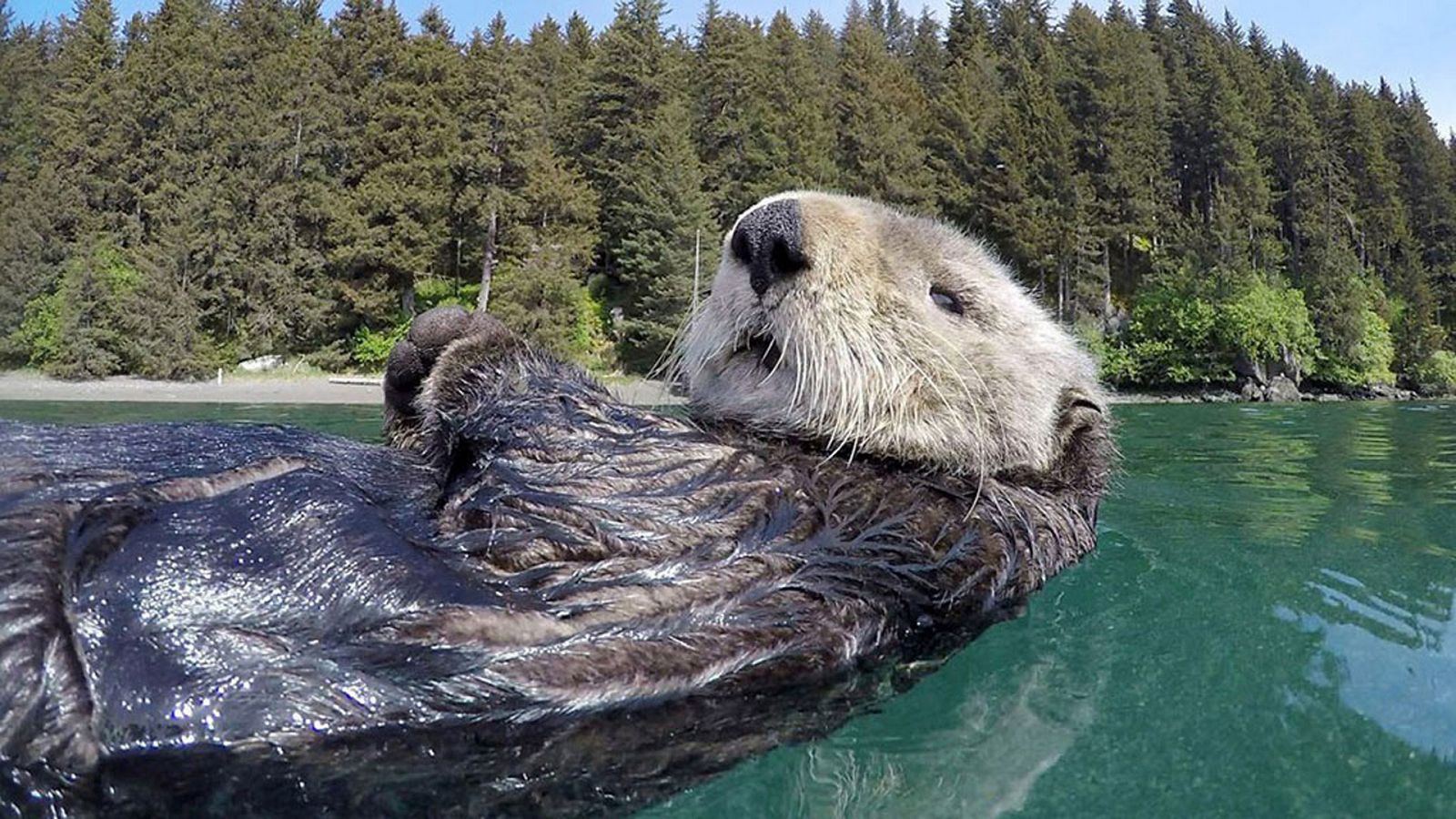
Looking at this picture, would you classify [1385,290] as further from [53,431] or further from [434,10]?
[53,431]

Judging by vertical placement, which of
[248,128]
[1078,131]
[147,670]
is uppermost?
[1078,131]

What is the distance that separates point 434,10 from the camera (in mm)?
37375

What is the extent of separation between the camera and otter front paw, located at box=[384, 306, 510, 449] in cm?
275

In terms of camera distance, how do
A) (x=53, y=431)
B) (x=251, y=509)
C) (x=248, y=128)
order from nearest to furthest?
(x=251, y=509), (x=53, y=431), (x=248, y=128)

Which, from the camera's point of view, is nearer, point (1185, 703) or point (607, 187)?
point (1185, 703)

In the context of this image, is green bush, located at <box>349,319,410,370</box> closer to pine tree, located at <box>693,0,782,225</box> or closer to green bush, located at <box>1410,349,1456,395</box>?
pine tree, located at <box>693,0,782,225</box>

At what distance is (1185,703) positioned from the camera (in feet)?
6.75

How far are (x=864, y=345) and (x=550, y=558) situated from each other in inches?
38.9

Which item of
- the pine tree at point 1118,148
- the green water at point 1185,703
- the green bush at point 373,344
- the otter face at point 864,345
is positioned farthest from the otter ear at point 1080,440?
the pine tree at point 1118,148

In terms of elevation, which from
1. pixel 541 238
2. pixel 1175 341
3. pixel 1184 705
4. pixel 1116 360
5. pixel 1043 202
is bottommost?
pixel 1184 705

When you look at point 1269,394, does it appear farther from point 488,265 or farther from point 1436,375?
point 488,265

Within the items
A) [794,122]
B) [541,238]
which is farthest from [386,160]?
[794,122]

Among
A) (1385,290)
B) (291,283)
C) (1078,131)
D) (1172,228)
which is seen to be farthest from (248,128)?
(1385,290)

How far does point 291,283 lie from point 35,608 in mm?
33782
